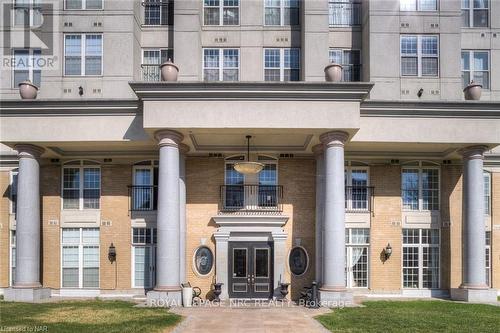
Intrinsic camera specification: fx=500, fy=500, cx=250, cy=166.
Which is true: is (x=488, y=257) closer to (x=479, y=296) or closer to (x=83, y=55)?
(x=479, y=296)

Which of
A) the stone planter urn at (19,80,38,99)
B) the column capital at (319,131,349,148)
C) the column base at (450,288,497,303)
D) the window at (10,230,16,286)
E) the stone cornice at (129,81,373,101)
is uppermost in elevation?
the stone planter urn at (19,80,38,99)

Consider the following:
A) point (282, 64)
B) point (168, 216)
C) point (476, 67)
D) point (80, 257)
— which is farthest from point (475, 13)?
point (80, 257)

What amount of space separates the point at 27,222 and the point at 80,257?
10.0 ft

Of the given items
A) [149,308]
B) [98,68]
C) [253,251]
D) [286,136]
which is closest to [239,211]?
[253,251]

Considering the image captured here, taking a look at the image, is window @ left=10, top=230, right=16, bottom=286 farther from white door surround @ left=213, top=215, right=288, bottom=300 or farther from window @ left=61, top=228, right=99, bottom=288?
white door surround @ left=213, top=215, right=288, bottom=300

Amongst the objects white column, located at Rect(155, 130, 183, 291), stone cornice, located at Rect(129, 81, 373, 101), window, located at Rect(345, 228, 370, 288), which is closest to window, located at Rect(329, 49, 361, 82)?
stone cornice, located at Rect(129, 81, 373, 101)

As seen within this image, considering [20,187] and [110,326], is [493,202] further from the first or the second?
[20,187]

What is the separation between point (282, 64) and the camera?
861 inches

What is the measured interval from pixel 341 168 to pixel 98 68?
1114 centimetres

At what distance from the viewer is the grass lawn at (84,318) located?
12859 mm

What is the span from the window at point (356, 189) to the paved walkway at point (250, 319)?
18.4ft

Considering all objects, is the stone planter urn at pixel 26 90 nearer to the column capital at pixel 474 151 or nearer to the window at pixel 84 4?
the window at pixel 84 4

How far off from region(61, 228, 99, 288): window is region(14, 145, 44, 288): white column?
6.04 feet

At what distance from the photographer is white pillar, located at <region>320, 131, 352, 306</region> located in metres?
17.3
